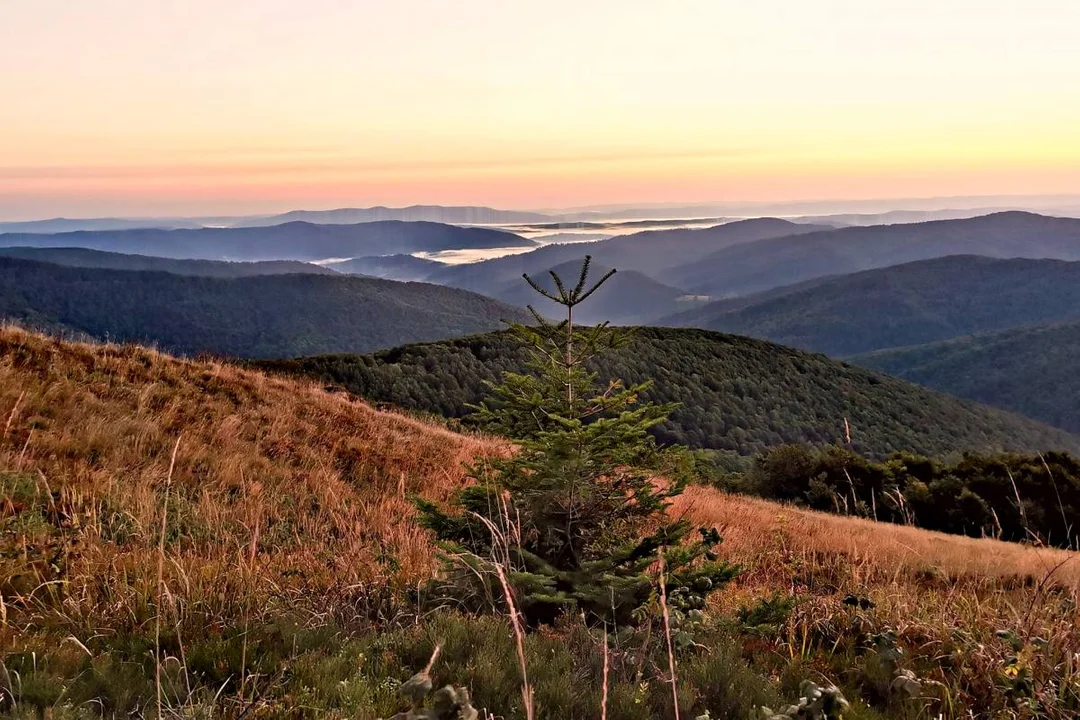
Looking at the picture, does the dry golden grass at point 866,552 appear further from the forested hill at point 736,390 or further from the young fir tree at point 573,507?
the forested hill at point 736,390

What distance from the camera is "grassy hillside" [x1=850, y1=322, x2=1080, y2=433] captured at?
168500mm

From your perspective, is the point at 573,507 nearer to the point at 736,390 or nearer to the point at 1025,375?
the point at 736,390

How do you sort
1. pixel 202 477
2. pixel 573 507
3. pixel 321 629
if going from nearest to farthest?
pixel 321 629, pixel 573 507, pixel 202 477

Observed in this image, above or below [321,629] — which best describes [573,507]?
above

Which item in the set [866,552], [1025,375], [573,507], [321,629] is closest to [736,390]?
[866,552]

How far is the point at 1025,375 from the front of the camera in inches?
7146

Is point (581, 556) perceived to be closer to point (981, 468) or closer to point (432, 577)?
point (432, 577)

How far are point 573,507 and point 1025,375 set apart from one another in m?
229

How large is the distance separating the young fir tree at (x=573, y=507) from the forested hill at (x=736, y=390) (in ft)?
117

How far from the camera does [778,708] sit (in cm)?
276

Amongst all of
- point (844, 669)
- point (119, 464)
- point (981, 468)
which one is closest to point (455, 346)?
point (981, 468)

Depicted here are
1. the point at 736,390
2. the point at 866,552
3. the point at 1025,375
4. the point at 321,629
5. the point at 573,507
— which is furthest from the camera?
the point at 1025,375

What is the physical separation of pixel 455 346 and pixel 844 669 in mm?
60210

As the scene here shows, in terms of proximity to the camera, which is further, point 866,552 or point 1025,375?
point 1025,375
